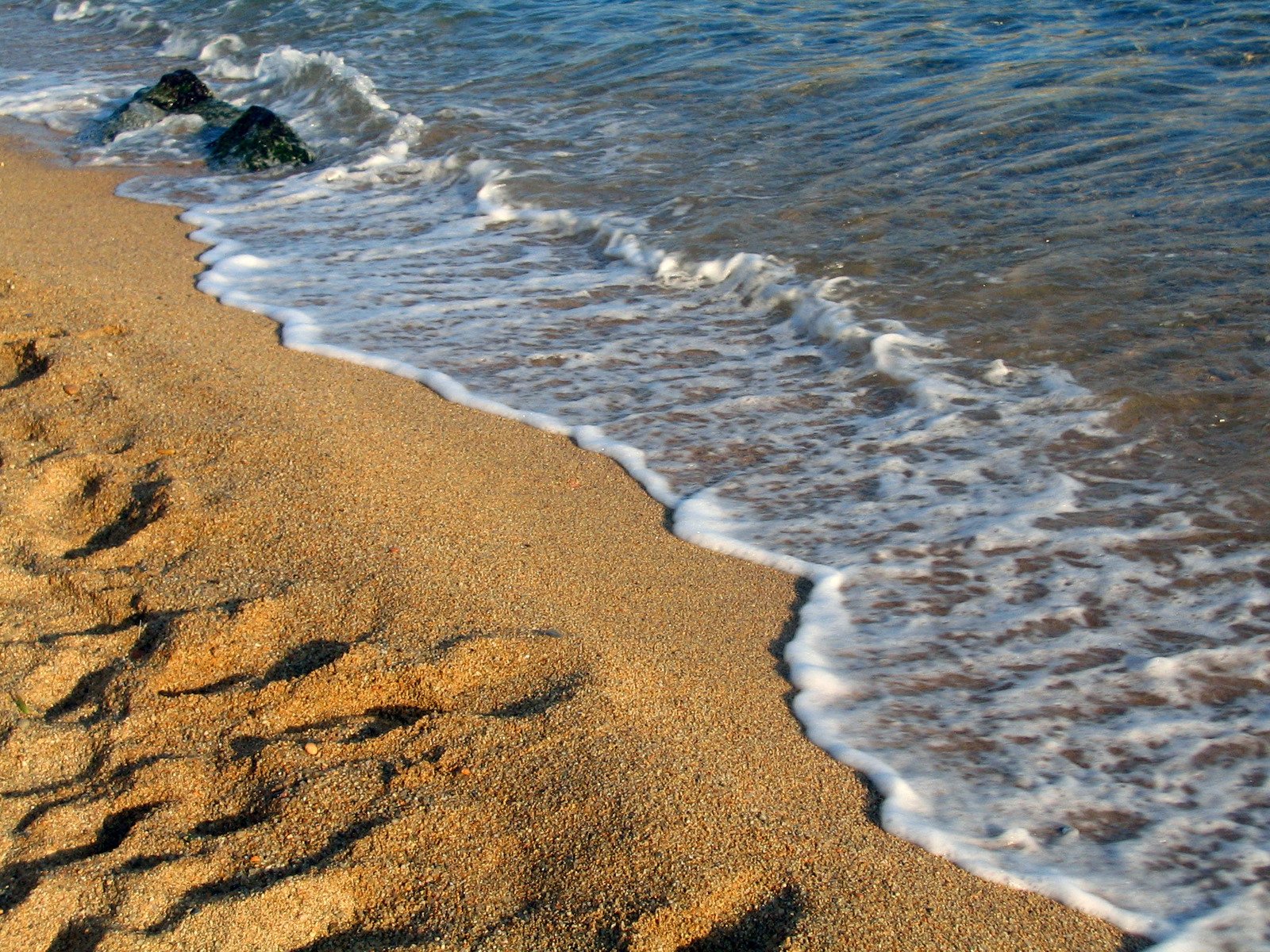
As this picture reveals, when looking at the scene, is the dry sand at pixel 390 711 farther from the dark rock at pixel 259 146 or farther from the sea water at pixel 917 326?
the dark rock at pixel 259 146

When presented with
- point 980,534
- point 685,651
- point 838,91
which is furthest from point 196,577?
point 838,91

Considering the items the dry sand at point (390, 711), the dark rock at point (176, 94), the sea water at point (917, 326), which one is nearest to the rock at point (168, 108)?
the dark rock at point (176, 94)

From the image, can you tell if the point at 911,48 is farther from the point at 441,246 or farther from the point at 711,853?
the point at 711,853

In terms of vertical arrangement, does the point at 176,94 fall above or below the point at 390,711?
above

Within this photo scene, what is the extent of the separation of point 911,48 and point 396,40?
5450 mm

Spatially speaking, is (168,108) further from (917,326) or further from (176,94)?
(917,326)

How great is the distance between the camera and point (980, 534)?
11.7ft

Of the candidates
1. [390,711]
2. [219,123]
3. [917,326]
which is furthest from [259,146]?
[390,711]

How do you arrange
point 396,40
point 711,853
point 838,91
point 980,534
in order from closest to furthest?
1. point 711,853
2. point 980,534
3. point 838,91
4. point 396,40

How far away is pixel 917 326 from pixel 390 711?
10.5 ft

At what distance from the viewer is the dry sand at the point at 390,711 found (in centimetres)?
213

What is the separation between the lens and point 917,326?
16.5ft

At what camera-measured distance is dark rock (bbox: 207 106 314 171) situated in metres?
8.20

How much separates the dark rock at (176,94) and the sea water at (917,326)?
36cm
